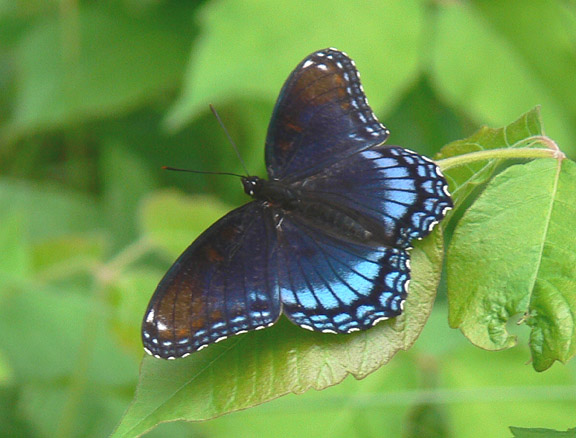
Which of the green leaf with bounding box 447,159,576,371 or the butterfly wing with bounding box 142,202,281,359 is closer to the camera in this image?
the green leaf with bounding box 447,159,576,371

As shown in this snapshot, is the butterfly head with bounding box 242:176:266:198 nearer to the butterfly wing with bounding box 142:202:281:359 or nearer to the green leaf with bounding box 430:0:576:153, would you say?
the butterfly wing with bounding box 142:202:281:359

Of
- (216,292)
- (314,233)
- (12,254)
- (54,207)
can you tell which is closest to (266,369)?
(216,292)

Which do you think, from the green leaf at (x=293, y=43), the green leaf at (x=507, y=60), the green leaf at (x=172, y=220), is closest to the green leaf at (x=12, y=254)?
the green leaf at (x=172, y=220)

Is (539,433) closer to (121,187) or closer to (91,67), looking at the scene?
(121,187)

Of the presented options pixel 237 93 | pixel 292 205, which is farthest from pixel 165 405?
pixel 237 93

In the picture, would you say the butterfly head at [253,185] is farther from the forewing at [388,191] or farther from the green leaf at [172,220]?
the green leaf at [172,220]

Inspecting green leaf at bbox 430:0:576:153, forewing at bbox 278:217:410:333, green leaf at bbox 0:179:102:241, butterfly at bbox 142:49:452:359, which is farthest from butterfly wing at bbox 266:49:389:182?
green leaf at bbox 0:179:102:241
